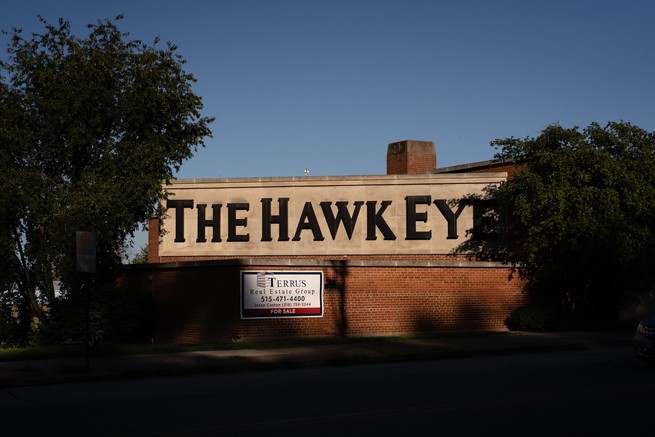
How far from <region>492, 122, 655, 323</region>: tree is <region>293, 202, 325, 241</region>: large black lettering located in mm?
7259

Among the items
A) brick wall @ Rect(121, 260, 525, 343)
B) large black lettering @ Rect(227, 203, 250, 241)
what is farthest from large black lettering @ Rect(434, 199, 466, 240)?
large black lettering @ Rect(227, 203, 250, 241)

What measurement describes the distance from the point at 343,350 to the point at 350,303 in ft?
18.9

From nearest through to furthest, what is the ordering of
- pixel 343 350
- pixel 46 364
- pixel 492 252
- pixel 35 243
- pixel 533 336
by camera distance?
pixel 46 364
pixel 343 350
pixel 533 336
pixel 35 243
pixel 492 252

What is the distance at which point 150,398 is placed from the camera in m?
12.6

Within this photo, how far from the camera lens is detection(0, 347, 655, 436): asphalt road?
381 inches

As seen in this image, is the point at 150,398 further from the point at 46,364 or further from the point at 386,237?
the point at 386,237

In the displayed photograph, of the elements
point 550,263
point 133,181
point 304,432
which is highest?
point 133,181

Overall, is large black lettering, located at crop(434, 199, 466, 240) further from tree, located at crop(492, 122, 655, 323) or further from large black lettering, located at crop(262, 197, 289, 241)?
large black lettering, located at crop(262, 197, 289, 241)

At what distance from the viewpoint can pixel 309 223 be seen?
103 ft

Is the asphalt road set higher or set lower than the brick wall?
lower

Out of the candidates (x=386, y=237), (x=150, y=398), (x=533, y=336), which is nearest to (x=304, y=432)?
(x=150, y=398)

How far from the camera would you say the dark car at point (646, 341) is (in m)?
15.5

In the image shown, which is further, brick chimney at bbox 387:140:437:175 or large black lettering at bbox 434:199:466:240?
brick chimney at bbox 387:140:437:175

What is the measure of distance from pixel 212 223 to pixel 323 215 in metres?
4.43
